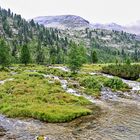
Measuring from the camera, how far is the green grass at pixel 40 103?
4141 cm

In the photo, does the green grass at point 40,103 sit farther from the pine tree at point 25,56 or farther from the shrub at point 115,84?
the pine tree at point 25,56

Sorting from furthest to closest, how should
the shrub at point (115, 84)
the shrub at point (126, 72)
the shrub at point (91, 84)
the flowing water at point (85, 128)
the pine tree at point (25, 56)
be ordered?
1. the pine tree at point (25, 56)
2. the shrub at point (126, 72)
3. the shrub at point (115, 84)
4. the shrub at point (91, 84)
5. the flowing water at point (85, 128)

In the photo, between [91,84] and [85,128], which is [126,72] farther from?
[85,128]

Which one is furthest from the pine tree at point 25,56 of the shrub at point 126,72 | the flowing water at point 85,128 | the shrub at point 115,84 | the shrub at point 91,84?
the flowing water at point 85,128

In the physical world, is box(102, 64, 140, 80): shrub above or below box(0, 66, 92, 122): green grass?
above

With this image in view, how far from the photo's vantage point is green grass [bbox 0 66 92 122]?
1630 inches

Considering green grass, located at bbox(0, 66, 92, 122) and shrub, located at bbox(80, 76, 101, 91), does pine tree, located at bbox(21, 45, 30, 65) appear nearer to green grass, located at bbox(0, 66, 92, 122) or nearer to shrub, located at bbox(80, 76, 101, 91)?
shrub, located at bbox(80, 76, 101, 91)

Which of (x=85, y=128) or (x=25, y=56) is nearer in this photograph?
(x=85, y=128)

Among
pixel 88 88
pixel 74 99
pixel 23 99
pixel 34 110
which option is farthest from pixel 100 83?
pixel 34 110

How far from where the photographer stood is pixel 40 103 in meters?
48.3

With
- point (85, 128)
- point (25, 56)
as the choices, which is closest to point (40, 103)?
point (85, 128)

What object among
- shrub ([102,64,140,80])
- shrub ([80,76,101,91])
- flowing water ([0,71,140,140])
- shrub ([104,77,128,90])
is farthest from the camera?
shrub ([102,64,140,80])

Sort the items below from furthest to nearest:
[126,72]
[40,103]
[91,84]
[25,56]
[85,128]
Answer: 1. [25,56]
2. [126,72]
3. [91,84]
4. [40,103]
5. [85,128]

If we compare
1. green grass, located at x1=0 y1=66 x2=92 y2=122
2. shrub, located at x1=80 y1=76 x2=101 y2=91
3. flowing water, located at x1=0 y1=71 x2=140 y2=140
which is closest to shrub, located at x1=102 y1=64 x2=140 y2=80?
shrub, located at x1=80 y1=76 x2=101 y2=91
